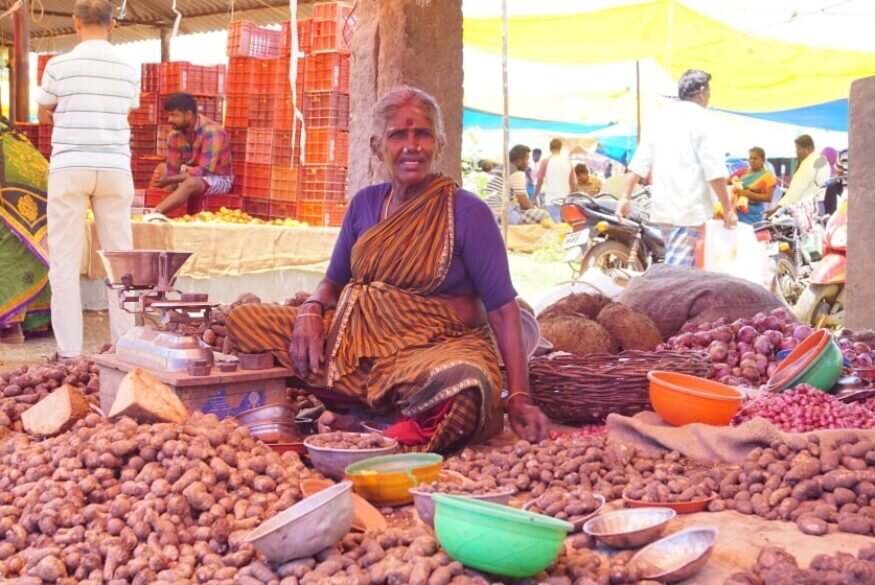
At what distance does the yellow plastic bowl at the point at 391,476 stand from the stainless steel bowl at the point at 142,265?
1159 mm

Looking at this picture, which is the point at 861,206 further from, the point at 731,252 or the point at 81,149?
the point at 81,149

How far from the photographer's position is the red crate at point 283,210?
894 centimetres

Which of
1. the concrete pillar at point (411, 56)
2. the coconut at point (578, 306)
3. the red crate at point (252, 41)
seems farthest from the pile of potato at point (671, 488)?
the red crate at point (252, 41)

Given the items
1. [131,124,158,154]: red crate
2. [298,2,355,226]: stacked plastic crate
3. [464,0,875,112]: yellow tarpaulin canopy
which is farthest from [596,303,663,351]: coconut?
[464,0,875,112]: yellow tarpaulin canopy

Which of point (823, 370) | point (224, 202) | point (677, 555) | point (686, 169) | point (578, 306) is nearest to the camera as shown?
point (677, 555)

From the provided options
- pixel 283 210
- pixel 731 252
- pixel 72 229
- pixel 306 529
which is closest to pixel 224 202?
pixel 283 210

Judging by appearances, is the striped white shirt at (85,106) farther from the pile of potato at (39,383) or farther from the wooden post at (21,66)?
the wooden post at (21,66)

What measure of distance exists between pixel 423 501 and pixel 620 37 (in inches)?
383

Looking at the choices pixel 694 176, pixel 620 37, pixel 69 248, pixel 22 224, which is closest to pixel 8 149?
pixel 22 224

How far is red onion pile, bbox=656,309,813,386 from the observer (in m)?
4.49

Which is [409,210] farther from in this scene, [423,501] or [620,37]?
[620,37]

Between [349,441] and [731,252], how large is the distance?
15.7 ft

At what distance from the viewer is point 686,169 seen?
274 inches

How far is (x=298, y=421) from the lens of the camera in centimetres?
A: 382
